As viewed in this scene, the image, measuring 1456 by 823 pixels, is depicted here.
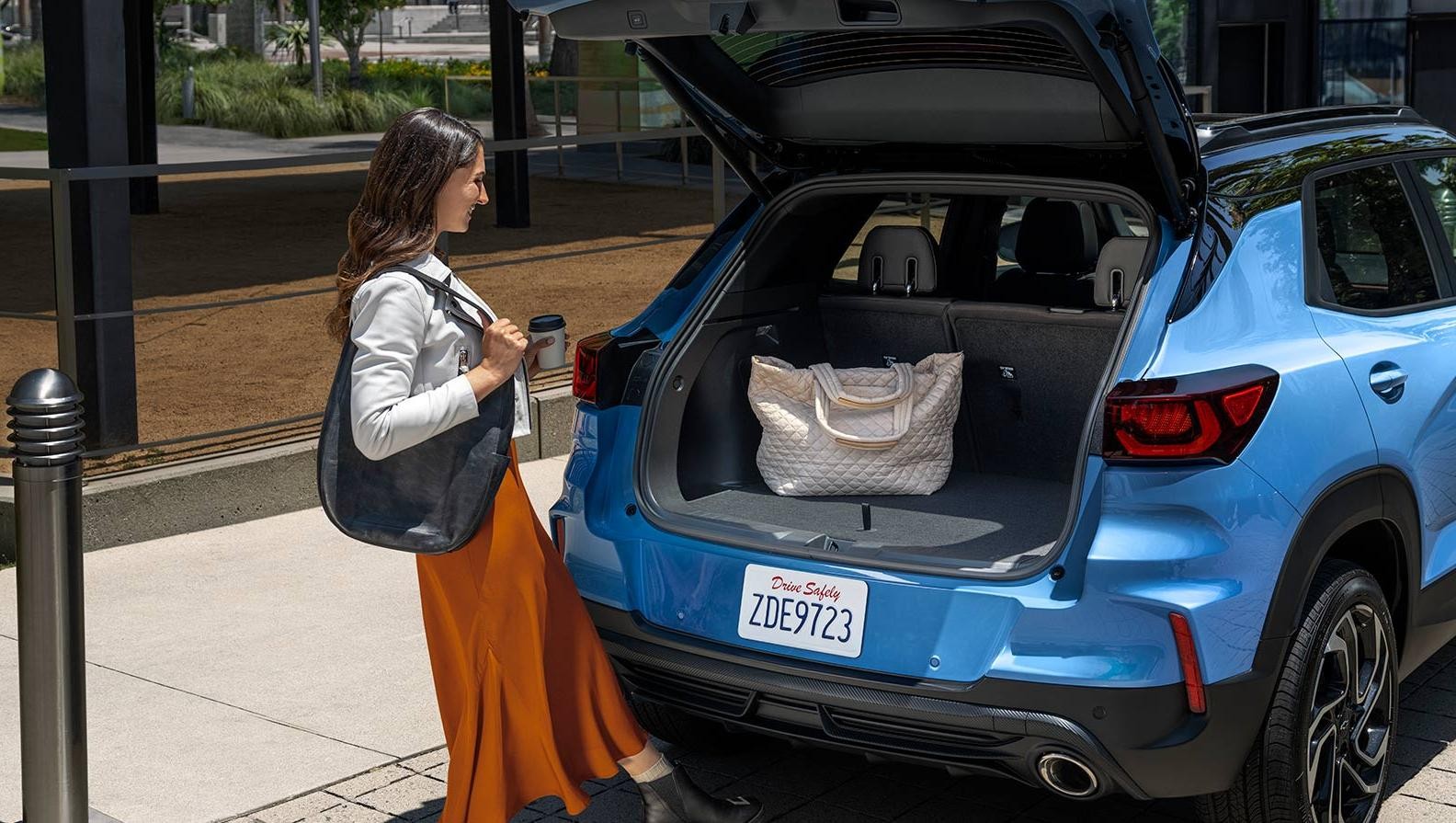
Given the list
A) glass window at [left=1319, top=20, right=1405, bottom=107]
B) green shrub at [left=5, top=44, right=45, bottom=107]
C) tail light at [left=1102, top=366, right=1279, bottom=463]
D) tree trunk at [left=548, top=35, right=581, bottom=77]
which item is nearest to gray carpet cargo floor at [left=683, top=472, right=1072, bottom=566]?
tail light at [left=1102, top=366, right=1279, bottom=463]

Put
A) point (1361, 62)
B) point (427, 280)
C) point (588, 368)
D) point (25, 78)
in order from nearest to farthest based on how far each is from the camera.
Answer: point (427, 280) → point (588, 368) → point (1361, 62) → point (25, 78)

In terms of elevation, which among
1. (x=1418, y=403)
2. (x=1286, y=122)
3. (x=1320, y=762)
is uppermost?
(x=1286, y=122)

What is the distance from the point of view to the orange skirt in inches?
149

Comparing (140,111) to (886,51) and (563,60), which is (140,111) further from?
(563,60)

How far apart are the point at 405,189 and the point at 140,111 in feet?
50.7

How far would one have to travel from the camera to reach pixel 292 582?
6.52 m

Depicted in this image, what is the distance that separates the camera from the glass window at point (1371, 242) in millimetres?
4246

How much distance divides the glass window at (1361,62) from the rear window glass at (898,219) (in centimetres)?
1199

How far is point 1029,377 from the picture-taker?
15.3ft

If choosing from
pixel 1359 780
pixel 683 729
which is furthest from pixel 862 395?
pixel 1359 780

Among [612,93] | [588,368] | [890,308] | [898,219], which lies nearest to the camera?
[588,368]

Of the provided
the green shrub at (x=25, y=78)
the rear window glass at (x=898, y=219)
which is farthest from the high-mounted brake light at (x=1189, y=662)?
the green shrub at (x=25, y=78)

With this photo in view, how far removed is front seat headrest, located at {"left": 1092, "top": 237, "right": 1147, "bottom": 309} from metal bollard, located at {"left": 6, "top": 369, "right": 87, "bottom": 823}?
7.78ft

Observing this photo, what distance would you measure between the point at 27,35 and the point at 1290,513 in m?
44.0
